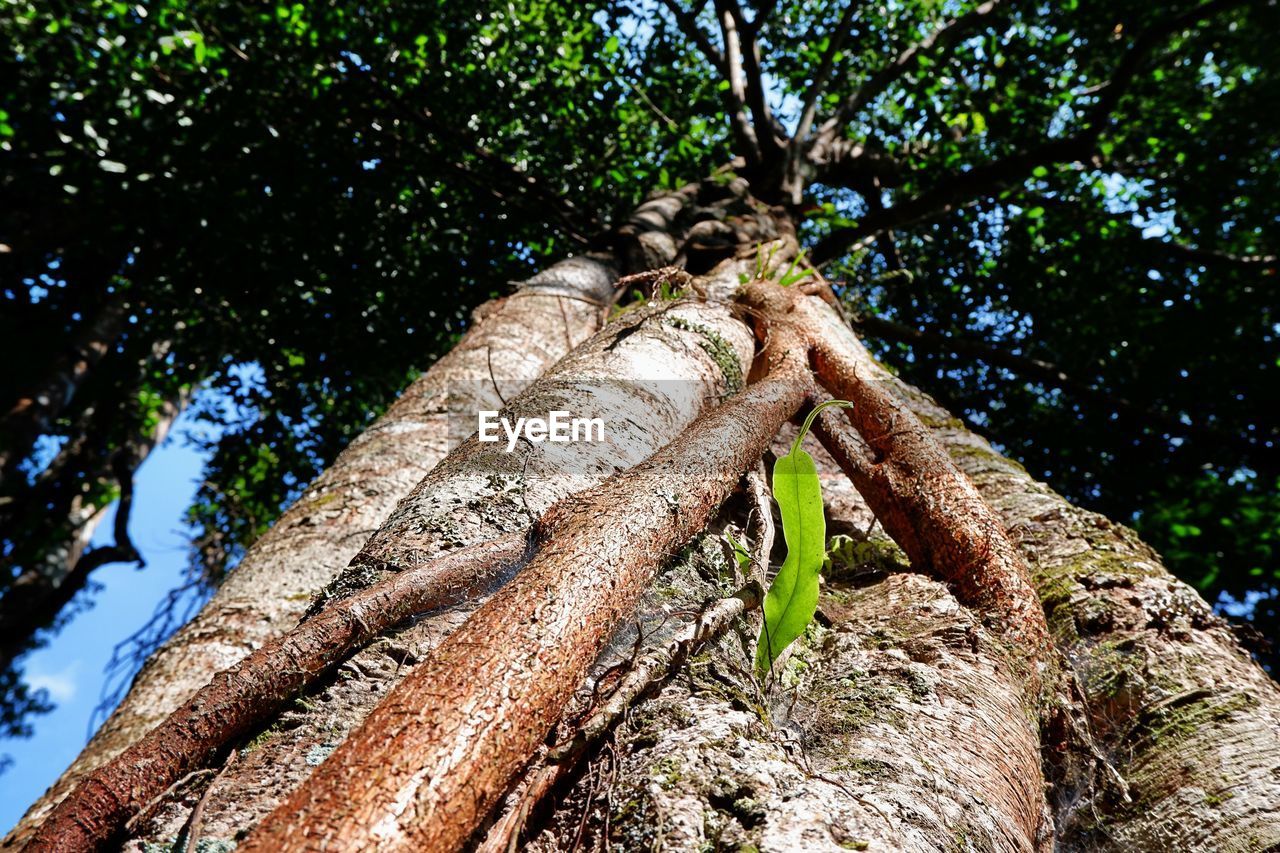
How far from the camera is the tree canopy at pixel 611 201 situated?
441cm

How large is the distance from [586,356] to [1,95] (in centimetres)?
516

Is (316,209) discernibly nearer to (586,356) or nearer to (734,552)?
(586,356)

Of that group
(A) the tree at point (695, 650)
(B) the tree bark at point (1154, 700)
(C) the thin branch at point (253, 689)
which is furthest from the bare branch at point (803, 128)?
(C) the thin branch at point (253, 689)

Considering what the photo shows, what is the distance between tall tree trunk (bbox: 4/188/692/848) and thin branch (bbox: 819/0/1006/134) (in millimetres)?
3163

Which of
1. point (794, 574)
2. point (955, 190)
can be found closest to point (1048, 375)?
point (955, 190)

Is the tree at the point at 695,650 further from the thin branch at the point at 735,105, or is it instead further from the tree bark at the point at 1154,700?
the thin branch at the point at 735,105

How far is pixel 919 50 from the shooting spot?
504 centimetres

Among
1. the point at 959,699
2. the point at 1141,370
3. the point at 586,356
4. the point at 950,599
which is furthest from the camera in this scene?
the point at 1141,370

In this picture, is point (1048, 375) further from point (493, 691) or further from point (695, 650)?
point (493, 691)

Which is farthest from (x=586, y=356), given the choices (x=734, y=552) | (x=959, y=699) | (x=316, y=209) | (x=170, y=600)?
(x=316, y=209)

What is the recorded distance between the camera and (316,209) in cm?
481

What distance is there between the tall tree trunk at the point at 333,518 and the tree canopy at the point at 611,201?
1972 mm

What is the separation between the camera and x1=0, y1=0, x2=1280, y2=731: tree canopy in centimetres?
441

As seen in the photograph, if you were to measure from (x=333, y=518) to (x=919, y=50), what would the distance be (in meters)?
5.10
